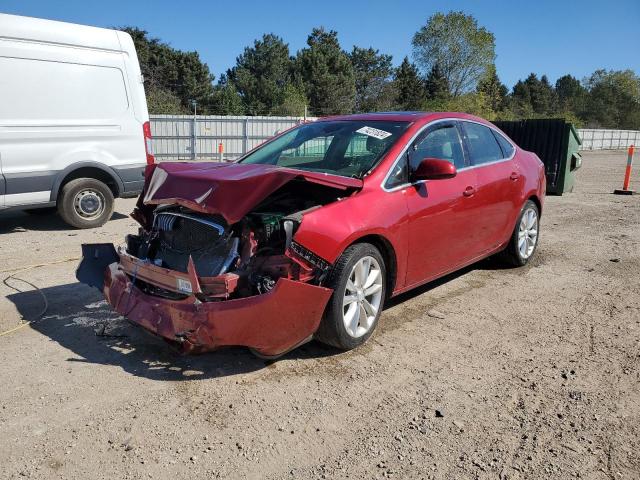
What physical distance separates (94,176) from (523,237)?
615cm

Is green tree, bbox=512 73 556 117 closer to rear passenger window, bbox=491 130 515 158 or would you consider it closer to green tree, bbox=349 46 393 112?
green tree, bbox=349 46 393 112

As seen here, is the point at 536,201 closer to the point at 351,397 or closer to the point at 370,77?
the point at 351,397

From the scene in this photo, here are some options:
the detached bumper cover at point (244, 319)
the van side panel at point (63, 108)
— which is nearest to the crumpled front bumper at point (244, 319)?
the detached bumper cover at point (244, 319)

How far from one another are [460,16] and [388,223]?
6402 centimetres

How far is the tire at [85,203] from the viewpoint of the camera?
306 inches

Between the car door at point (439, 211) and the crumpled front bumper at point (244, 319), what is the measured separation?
116 centimetres

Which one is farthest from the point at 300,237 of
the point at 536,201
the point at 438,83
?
the point at 438,83

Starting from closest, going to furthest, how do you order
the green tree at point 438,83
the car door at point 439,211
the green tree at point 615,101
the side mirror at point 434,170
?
the side mirror at point 434,170 → the car door at point 439,211 → the green tree at point 438,83 → the green tree at point 615,101

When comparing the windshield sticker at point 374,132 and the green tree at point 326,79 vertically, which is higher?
the green tree at point 326,79

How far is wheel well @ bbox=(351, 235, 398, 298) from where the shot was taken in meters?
3.84

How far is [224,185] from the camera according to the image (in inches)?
132

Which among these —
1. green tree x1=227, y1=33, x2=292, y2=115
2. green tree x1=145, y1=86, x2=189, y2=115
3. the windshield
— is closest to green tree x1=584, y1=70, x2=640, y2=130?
green tree x1=227, y1=33, x2=292, y2=115

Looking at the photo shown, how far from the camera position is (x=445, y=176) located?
4.08 meters

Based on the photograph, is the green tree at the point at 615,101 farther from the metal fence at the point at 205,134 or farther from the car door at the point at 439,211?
the car door at the point at 439,211
